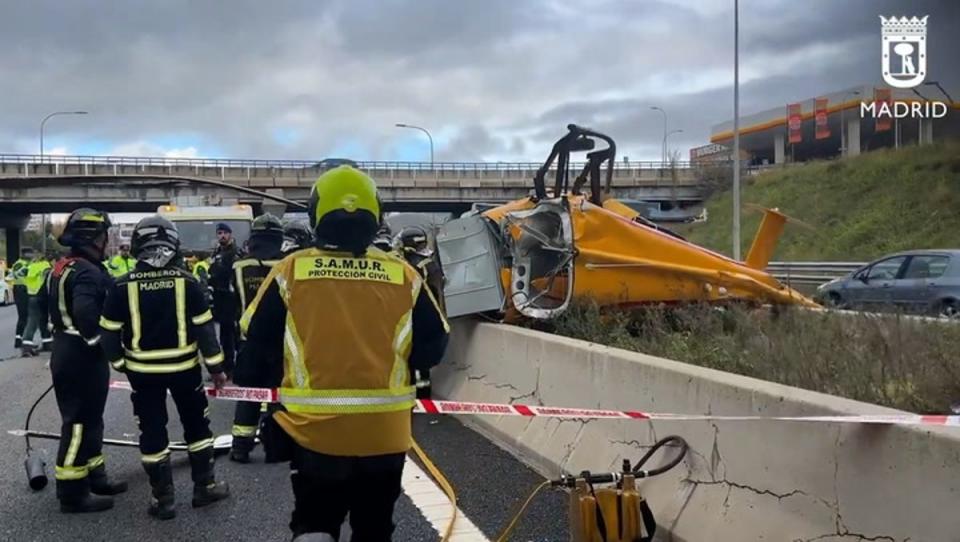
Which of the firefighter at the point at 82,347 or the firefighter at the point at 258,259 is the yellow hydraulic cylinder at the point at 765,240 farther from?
the firefighter at the point at 82,347

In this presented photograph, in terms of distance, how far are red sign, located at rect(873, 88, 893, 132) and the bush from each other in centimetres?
5053

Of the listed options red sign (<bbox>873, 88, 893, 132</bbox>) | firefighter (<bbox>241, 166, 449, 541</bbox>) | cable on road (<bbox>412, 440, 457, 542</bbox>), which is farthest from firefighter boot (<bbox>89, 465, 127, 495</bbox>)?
red sign (<bbox>873, 88, 893, 132</bbox>)

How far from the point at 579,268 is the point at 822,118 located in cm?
5654

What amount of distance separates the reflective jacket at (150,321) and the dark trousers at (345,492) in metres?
2.45

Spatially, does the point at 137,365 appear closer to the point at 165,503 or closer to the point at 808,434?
the point at 165,503

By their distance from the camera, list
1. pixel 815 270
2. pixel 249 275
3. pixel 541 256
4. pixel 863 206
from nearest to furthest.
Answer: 1. pixel 249 275
2. pixel 541 256
3. pixel 815 270
4. pixel 863 206

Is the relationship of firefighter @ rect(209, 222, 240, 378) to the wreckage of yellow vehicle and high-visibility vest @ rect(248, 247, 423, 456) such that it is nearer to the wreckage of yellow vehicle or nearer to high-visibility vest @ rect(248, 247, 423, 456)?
the wreckage of yellow vehicle

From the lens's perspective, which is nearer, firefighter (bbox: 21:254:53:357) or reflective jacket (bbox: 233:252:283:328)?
reflective jacket (bbox: 233:252:283:328)

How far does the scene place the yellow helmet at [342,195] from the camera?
321 cm

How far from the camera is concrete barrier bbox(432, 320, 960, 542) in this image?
3041 mm

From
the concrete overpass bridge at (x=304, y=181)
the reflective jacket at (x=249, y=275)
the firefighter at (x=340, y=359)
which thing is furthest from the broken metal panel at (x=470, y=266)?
the concrete overpass bridge at (x=304, y=181)

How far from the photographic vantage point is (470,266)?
363 inches

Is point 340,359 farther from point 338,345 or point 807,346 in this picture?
point 807,346

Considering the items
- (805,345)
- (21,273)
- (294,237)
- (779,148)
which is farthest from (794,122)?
(805,345)
